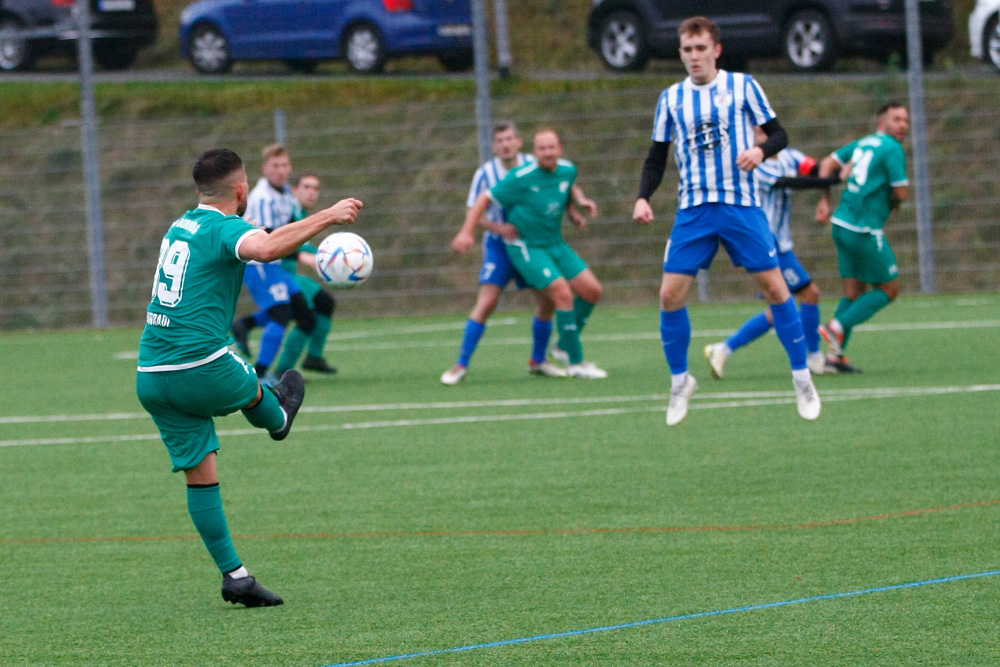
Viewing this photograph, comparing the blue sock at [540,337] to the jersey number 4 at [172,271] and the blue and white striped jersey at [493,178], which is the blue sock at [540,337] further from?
the jersey number 4 at [172,271]

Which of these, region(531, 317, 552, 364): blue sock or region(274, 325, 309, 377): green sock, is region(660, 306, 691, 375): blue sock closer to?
region(531, 317, 552, 364): blue sock

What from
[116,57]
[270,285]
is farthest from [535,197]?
[116,57]

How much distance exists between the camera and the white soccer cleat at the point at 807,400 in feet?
28.0

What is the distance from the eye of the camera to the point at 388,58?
73.0 feet

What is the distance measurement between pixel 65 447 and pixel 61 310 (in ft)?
→ 36.8

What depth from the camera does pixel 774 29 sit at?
20.6 m

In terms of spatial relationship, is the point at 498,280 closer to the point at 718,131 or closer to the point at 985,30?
the point at 718,131

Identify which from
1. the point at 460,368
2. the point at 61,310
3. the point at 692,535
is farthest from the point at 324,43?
the point at 692,535

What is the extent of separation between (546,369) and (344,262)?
22.7ft

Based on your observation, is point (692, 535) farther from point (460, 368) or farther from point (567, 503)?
point (460, 368)

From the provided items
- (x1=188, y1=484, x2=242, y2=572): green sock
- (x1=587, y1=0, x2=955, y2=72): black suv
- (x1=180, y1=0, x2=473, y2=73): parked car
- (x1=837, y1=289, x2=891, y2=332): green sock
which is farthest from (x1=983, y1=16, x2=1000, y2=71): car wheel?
(x1=188, y1=484, x2=242, y2=572): green sock

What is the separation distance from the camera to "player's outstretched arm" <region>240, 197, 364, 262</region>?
5.39 metres

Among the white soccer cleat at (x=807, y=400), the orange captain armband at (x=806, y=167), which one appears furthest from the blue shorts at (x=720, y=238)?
the orange captain armband at (x=806, y=167)

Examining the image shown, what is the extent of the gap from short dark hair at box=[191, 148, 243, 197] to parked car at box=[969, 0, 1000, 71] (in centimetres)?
1619
